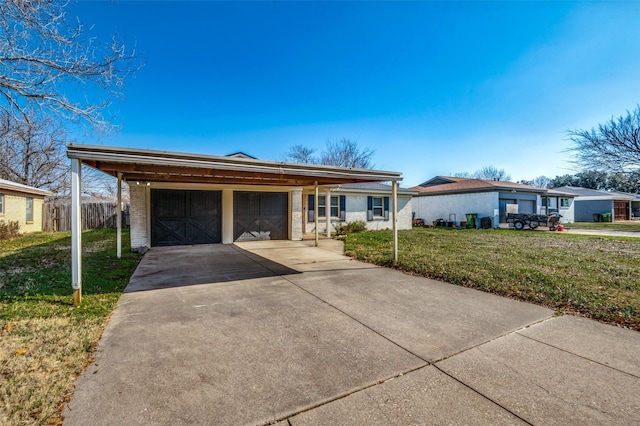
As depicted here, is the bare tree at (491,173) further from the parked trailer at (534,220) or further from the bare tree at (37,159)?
the bare tree at (37,159)

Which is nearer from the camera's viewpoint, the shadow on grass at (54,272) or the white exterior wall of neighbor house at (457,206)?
the shadow on grass at (54,272)

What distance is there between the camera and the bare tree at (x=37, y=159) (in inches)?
748

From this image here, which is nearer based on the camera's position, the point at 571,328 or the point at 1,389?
the point at 1,389

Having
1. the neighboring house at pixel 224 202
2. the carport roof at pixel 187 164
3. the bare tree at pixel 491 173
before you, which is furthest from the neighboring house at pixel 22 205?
the bare tree at pixel 491 173

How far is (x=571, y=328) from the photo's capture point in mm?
3650

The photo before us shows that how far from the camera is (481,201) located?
757 inches

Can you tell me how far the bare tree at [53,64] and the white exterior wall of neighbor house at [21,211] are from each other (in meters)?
10.5

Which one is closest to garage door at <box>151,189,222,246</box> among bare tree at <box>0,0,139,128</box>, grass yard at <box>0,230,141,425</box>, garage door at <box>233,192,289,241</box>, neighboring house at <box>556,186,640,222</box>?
garage door at <box>233,192,289,241</box>

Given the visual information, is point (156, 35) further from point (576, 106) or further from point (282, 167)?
point (576, 106)

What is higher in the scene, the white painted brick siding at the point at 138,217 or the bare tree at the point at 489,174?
the bare tree at the point at 489,174

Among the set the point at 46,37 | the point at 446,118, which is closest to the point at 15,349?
the point at 46,37

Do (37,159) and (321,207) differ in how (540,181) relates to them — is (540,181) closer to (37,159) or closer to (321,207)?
(321,207)

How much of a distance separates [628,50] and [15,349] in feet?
58.8

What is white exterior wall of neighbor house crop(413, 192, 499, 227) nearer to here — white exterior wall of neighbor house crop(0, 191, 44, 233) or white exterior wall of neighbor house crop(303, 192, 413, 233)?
white exterior wall of neighbor house crop(303, 192, 413, 233)
